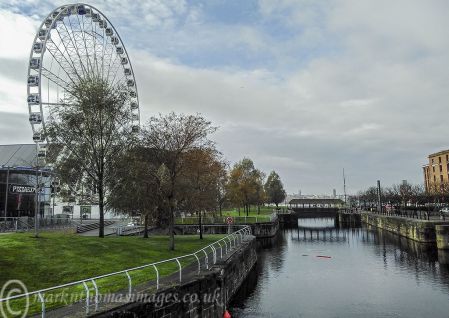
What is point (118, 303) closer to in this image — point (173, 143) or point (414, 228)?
point (173, 143)

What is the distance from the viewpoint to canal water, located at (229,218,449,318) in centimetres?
2509

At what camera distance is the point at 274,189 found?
12925 cm

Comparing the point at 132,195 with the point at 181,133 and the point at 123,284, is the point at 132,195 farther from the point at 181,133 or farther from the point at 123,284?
the point at 123,284

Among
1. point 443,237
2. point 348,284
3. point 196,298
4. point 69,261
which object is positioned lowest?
point 348,284

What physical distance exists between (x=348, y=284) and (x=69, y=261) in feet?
71.9

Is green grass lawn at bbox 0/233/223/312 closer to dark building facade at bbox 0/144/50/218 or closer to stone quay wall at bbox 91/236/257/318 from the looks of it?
stone quay wall at bbox 91/236/257/318

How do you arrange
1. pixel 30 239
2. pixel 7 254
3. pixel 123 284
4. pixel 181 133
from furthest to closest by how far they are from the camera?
pixel 181 133 → pixel 30 239 → pixel 7 254 → pixel 123 284

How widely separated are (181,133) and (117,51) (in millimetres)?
24898

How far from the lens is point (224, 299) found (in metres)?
23.6

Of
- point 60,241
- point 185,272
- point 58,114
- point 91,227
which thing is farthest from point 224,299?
point 91,227

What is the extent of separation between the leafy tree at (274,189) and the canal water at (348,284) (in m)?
74.7

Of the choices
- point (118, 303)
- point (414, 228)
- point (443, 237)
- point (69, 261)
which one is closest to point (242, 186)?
point (414, 228)

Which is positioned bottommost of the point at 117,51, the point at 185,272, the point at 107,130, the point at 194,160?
the point at 185,272

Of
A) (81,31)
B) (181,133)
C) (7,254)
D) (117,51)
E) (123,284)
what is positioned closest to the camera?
(123,284)
